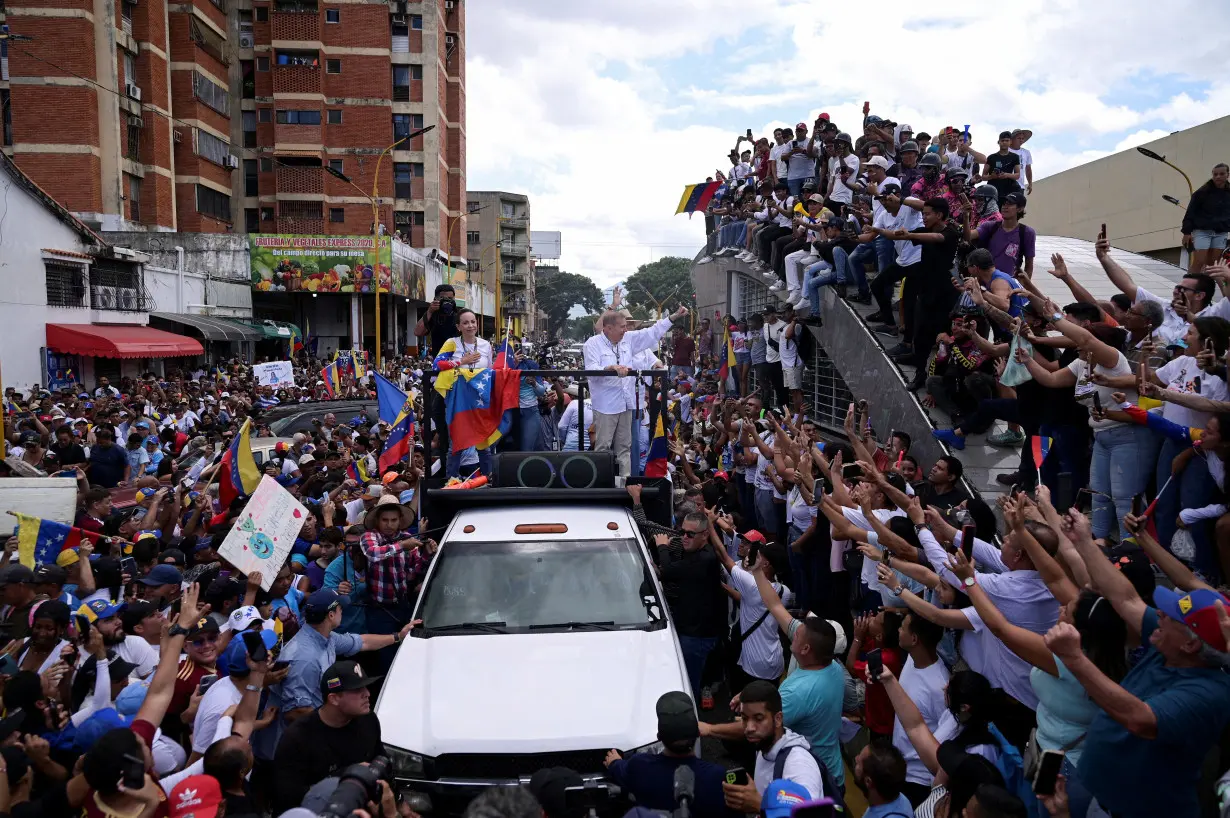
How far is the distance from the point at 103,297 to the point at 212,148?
67.2 ft

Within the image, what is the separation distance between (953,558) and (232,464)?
6196 mm

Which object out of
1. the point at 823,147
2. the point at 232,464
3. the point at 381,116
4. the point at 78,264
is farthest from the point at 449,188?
the point at 232,464

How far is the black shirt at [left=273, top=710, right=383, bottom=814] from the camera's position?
13.6 ft

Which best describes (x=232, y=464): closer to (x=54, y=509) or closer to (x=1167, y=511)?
(x=54, y=509)

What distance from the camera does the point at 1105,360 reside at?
6.05 meters

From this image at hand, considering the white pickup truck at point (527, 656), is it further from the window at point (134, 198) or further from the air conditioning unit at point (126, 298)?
the window at point (134, 198)

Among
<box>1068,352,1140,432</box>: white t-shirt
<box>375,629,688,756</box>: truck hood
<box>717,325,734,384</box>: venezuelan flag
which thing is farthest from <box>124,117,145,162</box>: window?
<box>1068,352,1140,432</box>: white t-shirt

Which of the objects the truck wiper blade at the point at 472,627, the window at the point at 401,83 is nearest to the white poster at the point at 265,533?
the truck wiper blade at the point at 472,627

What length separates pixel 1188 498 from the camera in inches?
221

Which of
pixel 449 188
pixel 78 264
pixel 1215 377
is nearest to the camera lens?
pixel 1215 377

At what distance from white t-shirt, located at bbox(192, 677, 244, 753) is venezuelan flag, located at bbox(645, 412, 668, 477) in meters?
4.00

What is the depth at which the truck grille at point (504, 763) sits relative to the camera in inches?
179

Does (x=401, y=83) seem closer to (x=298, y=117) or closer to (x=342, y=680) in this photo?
(x=298, y=117)

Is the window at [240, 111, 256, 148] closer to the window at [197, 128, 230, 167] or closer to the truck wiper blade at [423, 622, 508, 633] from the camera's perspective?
the window at [197, 128, 230, 167]
